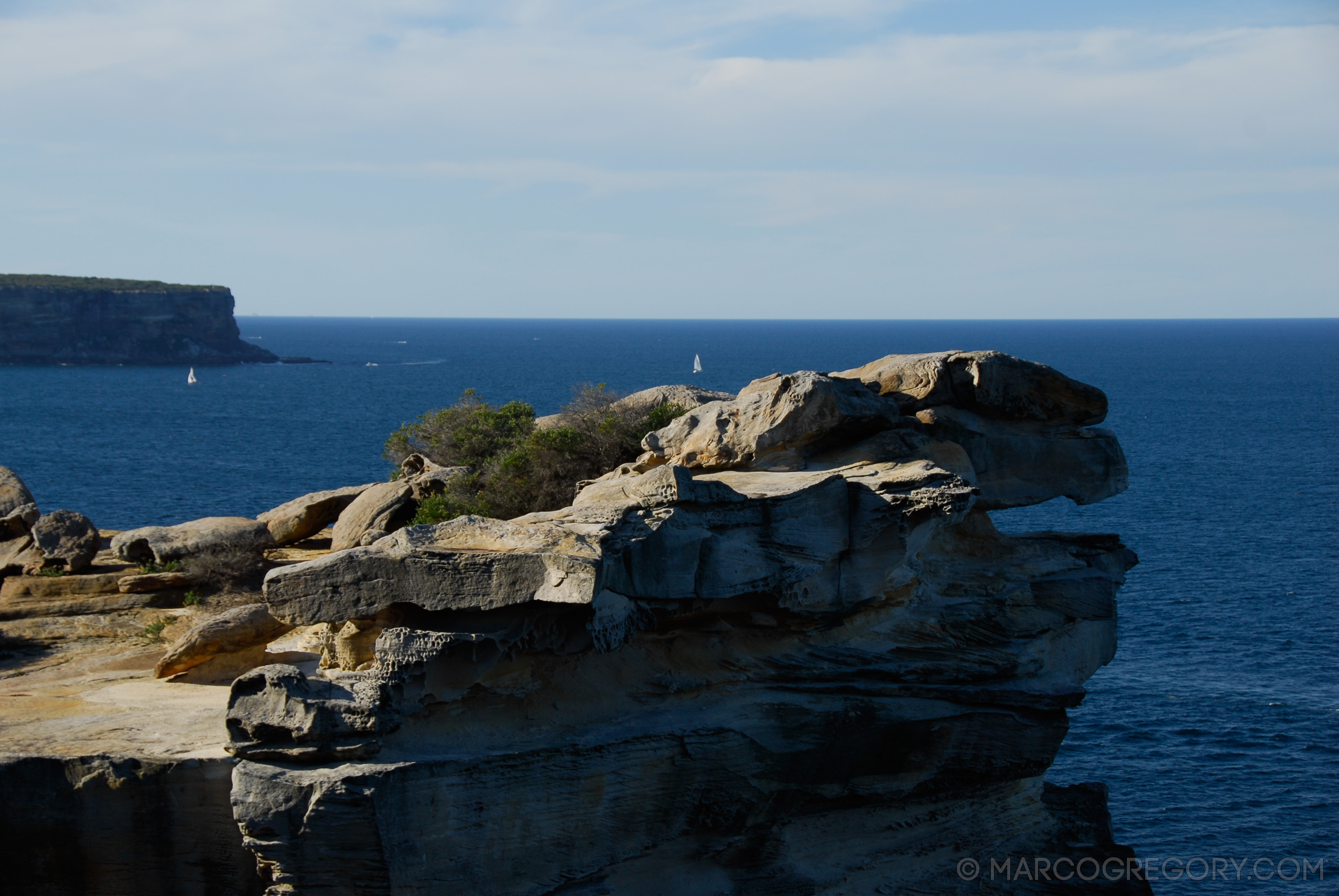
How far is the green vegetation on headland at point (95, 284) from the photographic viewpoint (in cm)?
16762

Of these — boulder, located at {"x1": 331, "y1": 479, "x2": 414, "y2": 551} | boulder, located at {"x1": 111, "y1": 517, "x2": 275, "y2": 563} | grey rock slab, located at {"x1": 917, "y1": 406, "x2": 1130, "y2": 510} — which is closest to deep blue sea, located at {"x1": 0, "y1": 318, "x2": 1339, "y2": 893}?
grey rock slab, located at {"x1": 917, "y1": 406, "x2": 1130, "y2": 510}

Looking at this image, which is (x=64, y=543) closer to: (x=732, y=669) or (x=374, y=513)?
Result: (x=374, y=513)

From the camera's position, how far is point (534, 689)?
18.6 meters

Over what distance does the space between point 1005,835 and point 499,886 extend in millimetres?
11785

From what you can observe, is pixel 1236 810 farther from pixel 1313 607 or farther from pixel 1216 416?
pixel 1216 416

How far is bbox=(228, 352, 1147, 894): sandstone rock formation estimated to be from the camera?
1678cm

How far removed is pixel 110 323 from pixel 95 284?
15.2 meters

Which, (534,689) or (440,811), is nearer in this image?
(440,811)

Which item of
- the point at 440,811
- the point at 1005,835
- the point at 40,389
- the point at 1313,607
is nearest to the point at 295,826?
the point at 440,811

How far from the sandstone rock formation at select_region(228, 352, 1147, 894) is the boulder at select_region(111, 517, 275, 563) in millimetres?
9357

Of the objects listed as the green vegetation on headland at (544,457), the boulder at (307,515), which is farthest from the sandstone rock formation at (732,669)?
the boulder at (307,515)

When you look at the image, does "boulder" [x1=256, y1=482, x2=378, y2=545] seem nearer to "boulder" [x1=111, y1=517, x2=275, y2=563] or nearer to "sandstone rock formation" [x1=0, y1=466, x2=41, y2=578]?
"boulder" [x1=111, y1=517, x2=275, y2=563]

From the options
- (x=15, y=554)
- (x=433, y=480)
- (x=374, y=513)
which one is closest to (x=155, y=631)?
(x=374, y=513)

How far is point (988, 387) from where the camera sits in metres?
25.7
